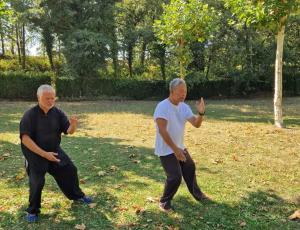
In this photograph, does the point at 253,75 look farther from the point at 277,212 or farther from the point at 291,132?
the point at 277,212

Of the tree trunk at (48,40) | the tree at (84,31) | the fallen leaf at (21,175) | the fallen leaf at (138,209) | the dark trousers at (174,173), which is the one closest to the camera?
the dark trousers at (174,173)

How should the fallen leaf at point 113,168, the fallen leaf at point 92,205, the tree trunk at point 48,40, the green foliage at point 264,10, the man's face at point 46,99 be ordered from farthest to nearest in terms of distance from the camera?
the tree trunk at point 48,40, the green foliage at point 264,10, the fallen leaf at point 113,168, the fallen leaf at point 92,205, the man's face at point 46,99

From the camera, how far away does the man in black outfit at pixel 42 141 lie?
522 centimetres

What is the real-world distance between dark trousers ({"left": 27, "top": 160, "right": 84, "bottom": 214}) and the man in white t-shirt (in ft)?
4.14

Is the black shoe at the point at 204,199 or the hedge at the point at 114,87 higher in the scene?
the hedge at the point at 114,87

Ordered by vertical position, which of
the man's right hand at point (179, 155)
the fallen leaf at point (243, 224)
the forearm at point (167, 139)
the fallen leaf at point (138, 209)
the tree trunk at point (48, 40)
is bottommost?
the fallen leaf at point (243, 224)

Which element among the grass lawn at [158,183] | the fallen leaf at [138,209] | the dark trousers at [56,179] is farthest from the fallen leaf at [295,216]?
the dark trousers at [56,179]

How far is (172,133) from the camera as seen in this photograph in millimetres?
5598

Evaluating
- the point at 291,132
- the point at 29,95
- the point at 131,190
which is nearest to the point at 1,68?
the point at 29,95

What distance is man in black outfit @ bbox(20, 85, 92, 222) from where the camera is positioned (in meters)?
5.22

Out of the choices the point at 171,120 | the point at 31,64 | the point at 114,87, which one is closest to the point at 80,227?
the point at 171,120

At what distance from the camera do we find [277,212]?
589 centimetres

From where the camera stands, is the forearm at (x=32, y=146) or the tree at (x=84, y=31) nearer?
the forearm at (x=32, y=146)

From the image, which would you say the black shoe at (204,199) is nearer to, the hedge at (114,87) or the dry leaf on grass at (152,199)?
the dry leaf on grass at (152,199)
